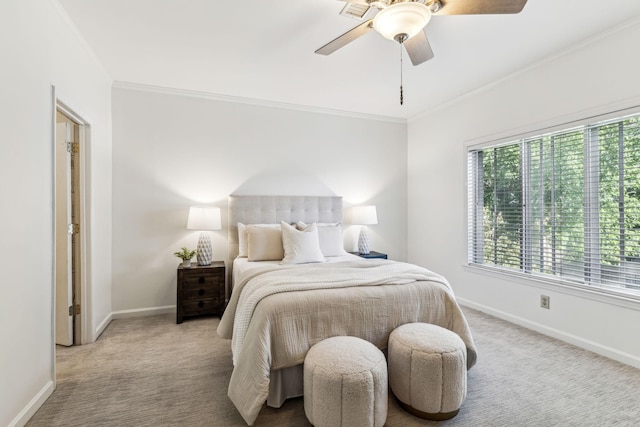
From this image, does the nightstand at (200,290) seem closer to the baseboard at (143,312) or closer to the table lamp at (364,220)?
the baseboard at (143,312)

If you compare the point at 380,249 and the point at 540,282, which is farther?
the point at 380,249

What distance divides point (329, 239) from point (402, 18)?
2.68 metres

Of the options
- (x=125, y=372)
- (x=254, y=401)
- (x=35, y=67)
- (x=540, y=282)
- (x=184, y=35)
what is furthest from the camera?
(x=540, y=282)

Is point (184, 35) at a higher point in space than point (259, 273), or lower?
higher

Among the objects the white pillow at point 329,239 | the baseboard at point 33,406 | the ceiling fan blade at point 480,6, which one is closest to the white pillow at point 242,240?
the white pillow at point 329,239

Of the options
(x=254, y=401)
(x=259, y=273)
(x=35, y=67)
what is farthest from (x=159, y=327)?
(x=35, y=67)

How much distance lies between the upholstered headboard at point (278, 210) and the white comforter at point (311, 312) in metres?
1.52

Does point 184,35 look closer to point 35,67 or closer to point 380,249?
point 35,67

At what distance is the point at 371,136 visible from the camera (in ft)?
16.2

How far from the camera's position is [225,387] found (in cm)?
223

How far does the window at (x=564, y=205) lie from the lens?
104 inches

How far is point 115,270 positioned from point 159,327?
2.89ft

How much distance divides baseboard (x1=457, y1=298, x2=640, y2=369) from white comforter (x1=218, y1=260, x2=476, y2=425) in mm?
1340

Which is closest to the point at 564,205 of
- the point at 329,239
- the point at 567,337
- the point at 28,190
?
the point at 567,337
